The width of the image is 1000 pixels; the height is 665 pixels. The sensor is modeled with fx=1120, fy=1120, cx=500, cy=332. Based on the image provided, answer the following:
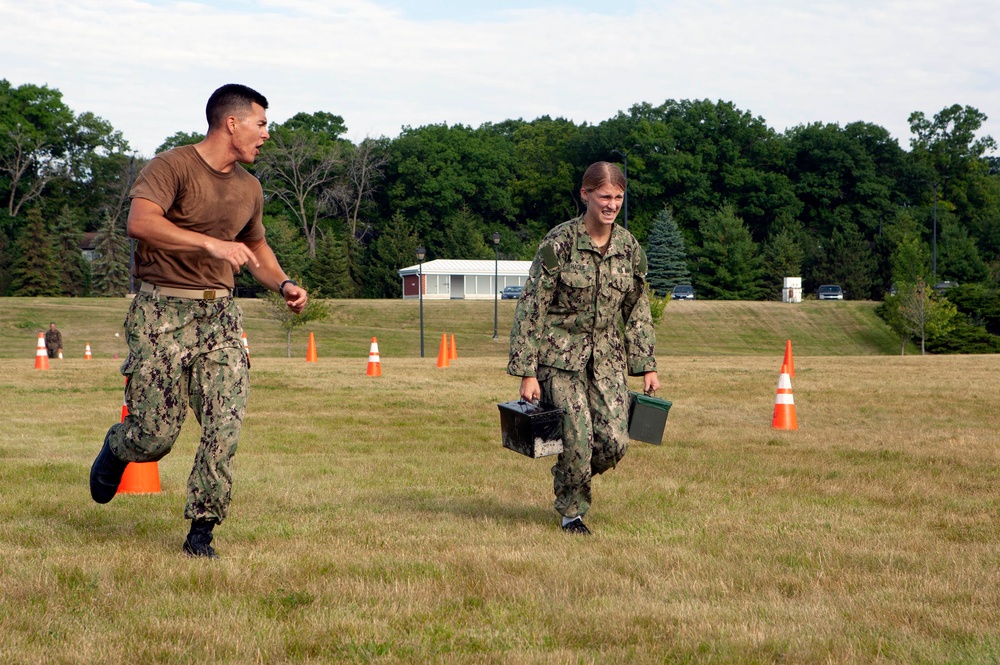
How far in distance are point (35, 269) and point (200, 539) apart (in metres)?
76.2

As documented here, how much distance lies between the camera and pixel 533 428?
587cm

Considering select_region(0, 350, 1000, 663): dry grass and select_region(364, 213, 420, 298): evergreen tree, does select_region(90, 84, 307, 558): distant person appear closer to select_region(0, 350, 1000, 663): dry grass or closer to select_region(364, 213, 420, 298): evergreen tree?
select_region(0, 350, 1000, 663): dry grass

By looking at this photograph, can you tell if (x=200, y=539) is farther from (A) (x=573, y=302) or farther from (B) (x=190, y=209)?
(A) (x=573, y=302)

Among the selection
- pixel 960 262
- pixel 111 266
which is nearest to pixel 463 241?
pixel 111 266

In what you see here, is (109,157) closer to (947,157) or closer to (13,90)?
(13,90)

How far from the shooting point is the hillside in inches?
1912

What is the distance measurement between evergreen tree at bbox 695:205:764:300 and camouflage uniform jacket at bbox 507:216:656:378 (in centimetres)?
7880

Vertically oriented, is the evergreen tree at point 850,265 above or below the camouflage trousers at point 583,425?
above

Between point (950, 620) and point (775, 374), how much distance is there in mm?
18132

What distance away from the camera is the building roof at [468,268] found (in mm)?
83000

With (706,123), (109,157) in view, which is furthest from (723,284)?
(109,157)

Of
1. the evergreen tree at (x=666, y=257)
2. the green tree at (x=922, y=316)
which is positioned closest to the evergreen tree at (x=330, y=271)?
the evergreen tree at (x=666, y=257)

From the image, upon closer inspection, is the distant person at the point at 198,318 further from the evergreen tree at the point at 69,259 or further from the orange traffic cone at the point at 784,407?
the evergreen tree at the point at 69,259

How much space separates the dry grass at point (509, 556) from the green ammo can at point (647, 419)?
514 millimetres
